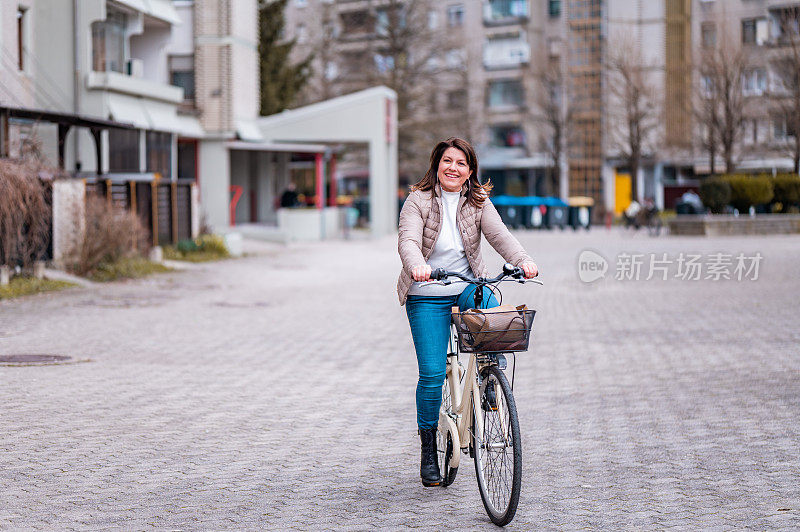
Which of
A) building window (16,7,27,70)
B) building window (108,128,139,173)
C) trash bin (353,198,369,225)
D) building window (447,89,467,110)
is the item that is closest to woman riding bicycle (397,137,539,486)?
building window (16,7,27,70)

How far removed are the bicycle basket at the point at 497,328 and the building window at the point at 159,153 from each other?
1219 inches

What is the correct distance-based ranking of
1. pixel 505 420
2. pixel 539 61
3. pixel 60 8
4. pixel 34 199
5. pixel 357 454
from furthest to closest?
pixel 539 61, pixel 60 8, pixel 34 199, pixel 357 454, pixel 505 420

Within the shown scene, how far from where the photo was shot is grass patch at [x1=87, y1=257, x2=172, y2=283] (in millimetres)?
21344

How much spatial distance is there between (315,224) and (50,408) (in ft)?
105

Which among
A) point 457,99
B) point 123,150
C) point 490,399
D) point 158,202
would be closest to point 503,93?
point 457,99

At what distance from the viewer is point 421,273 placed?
5.61m

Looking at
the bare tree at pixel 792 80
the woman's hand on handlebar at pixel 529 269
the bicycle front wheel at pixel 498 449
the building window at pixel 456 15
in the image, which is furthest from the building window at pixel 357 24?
the bicycle front wheel at pixel 498 449

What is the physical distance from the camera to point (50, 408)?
8.71m

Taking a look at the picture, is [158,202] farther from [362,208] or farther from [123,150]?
[362,208]

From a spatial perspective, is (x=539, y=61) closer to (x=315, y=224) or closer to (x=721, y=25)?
(x=721, y=25)

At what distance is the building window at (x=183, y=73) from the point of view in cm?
4222

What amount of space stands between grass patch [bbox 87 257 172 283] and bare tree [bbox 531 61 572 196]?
144 feet

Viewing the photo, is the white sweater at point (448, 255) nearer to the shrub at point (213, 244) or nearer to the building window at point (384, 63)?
the shrub at point (213, 244)

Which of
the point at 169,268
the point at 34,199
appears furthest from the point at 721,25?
the point at 34,199
